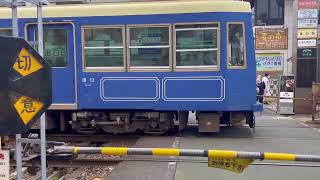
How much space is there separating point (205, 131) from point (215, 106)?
68 cm

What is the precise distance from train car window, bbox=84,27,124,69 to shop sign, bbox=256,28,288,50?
18333 mm

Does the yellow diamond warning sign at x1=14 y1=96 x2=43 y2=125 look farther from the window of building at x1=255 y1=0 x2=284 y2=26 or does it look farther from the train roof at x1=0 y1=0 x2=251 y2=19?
the window of building at x1=255 y1=0 x2=284 y2=26

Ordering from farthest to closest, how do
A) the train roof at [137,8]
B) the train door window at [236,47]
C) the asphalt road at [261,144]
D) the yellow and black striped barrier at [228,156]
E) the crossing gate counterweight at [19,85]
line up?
the train door window at [236,47]
the train roof at [137,8]
the asphalt road at [261,144]
the yellow and black striped barrier at [228,156]
the crossing gate counterweight at [19,85]

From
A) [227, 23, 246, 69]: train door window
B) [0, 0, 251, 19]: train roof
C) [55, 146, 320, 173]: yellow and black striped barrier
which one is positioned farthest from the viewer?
[227, 23, 246, 69]: train door window

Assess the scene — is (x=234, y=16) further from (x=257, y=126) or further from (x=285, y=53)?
(x=285, y=53)

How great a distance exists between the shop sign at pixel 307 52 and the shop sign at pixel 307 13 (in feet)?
3.86

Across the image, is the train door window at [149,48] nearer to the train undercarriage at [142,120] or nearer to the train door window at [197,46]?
the train door window at [197,46]

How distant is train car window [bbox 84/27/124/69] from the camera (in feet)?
32.1

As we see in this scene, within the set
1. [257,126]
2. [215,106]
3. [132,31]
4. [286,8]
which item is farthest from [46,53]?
[286,8]

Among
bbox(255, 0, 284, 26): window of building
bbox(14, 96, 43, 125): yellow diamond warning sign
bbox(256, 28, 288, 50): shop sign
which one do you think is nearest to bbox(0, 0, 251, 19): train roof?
bbox(14, 96, 43, 125): yellow diamond warning sign

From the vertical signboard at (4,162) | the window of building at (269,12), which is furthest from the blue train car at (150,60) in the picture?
the window of building at (269,12)

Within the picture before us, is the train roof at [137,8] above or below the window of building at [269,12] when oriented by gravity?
below

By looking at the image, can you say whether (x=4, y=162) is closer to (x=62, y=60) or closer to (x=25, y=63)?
(x=25, y=63)

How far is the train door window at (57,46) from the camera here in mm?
9938
